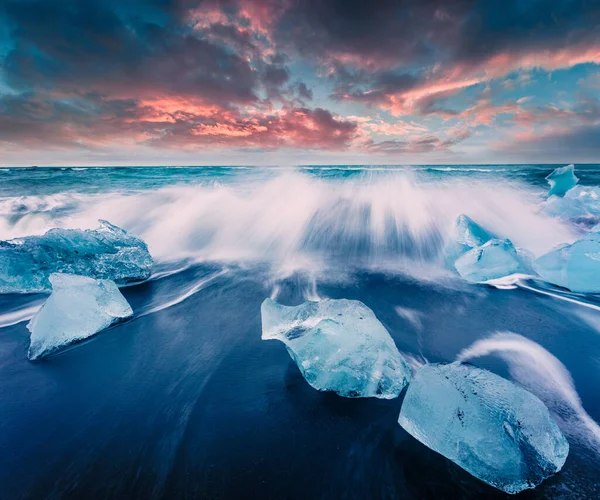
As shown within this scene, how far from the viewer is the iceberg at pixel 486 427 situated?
5.20 ft

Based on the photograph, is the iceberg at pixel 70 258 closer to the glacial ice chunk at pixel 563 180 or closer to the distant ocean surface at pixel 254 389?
the distant ocean surface at pixel 254 389

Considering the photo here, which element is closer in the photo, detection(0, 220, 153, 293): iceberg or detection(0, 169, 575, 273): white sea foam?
detection(0, 220, 153, 293): iceberg

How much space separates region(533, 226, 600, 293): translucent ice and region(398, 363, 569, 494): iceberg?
3668mm

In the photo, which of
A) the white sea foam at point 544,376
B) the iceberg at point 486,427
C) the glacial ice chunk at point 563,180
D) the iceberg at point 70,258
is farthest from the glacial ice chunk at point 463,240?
the glacial ice chunk at point 563,180

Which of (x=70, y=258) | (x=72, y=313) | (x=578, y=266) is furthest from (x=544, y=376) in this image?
(x=70, y=258)

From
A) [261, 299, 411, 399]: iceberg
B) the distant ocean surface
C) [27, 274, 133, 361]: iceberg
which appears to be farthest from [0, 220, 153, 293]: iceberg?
[261, 299, 411, 399]: iceberg

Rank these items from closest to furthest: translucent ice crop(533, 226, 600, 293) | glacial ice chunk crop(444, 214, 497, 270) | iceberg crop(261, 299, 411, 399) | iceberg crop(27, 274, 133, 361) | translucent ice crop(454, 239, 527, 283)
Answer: iceberg crop(261, 299, 411, 399) → iceberg crop(27, 274, 133, 361) → translucent ice crop(533, 226, 600, 293) → translucent ice crop(454, 239, 527, 283) → glacial ice chunk crop(444, 214, 497, 270)

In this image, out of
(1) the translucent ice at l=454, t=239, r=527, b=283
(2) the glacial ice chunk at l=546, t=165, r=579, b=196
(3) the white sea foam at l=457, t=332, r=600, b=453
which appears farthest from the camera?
(2) the glacial ice chunk at l=546, t=165, r=579, b=196

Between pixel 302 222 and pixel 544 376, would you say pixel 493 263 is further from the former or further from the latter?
pixel 302 222

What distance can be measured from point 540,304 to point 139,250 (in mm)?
6427

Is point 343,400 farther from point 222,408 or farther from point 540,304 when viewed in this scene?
point 540,304

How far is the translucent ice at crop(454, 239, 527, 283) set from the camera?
180 inches

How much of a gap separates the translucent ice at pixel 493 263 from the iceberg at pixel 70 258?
564 centimetres

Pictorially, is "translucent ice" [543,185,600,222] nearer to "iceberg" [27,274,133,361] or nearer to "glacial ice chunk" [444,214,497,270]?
"glacial ice chunk" [444,214,497,270]
